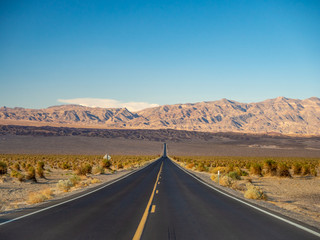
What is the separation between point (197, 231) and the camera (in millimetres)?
7414

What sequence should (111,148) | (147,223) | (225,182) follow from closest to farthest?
(147,223) → (225,182) → (111,148)

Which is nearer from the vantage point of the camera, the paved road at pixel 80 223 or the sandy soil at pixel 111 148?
the paved road at pixel 80 223

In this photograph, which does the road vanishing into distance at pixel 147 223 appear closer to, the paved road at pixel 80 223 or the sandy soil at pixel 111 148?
the paved road at pixel 80 223

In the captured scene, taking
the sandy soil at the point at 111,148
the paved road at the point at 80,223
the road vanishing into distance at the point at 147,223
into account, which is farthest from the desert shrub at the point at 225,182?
→ the sandy soil at the point at 111,148

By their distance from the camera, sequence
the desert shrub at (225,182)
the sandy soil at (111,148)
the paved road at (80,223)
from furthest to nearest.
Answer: the sandy soil at (111,148), the desert shrub at (225,182), the paved road at (80,223)

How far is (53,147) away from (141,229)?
107m

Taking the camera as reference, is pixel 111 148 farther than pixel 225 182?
Yes

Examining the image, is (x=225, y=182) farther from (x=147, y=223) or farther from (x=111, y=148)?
(x=111, y=148)

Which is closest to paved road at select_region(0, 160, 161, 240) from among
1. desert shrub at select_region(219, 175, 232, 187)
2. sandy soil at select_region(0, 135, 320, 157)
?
desert shrub at select_region(219, 175, 232, 187)

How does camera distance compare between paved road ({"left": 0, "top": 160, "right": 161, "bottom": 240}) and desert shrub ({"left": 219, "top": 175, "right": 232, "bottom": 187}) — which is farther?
desert shrub ({"left": 219, "top": 175, "right": 232, "bottom": 187})

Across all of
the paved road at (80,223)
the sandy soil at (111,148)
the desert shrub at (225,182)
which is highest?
the paved road at (80,223)

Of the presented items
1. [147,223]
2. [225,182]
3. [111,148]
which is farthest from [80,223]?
[111,148]

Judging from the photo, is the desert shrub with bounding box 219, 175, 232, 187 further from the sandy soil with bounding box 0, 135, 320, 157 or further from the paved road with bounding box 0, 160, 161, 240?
the sandy soil with bounding box 0, 135, 320, 157

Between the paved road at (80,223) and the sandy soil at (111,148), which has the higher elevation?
the paved road at (80,223)
